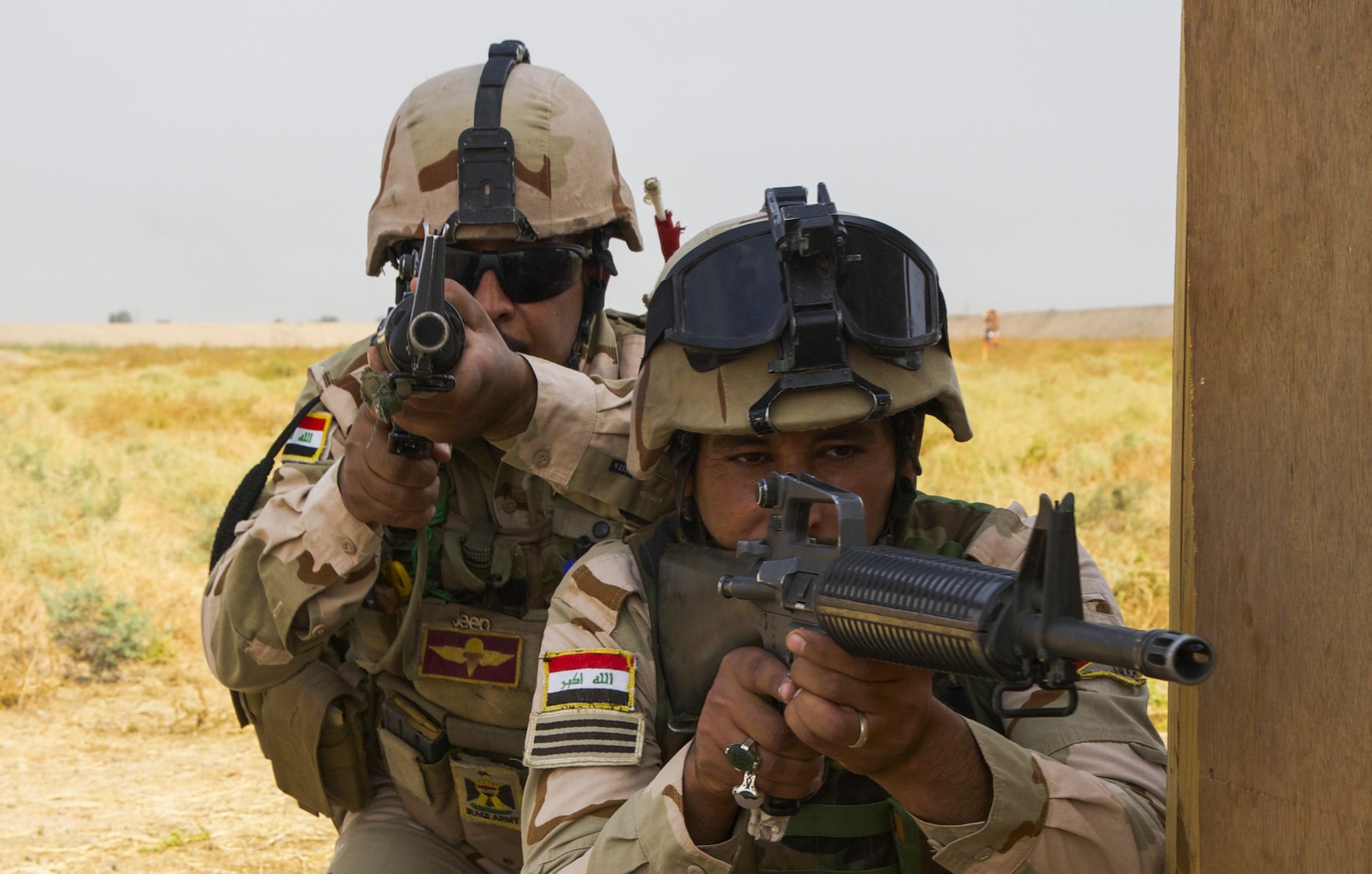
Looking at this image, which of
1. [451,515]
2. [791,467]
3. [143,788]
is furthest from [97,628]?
[791,467]

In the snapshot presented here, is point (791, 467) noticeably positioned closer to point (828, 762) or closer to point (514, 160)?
point (828, 762)

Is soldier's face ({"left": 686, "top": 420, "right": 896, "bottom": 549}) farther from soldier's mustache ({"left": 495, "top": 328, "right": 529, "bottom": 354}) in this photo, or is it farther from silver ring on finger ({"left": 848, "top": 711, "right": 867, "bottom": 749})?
soldier's mustache ({"left": 495, "top": 328, "right": 529, "bottom": 354})

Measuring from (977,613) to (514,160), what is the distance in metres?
2.48

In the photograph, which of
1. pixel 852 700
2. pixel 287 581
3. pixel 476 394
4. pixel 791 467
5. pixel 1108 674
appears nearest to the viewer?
pixel 852 700

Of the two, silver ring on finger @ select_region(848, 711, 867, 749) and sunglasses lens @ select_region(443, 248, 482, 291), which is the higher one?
sunglasses lens @ select_region(443, 248, 482, 291)

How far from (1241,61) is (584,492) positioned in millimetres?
1839

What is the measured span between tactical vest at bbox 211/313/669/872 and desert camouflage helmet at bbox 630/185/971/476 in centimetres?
68

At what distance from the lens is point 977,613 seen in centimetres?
147

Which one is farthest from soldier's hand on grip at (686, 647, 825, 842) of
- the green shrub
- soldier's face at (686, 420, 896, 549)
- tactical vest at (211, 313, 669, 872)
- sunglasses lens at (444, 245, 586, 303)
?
the green shrub

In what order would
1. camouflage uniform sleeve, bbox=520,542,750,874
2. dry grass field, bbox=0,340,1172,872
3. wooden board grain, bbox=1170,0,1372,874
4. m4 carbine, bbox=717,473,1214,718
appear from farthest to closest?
dry grass field, bbox=0,340,1172,872, camouflage uniform sleeve, bbox=520,542,750,874, wooden board grain, bbox=1170,0,1372,874, m4 carbine, bbox=717,473,1214,718

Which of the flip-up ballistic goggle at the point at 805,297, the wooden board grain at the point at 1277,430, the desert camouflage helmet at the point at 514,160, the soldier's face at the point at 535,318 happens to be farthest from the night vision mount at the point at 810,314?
the desert camouflage helmet at the point at 514,160

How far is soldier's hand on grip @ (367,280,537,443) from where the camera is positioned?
262cm

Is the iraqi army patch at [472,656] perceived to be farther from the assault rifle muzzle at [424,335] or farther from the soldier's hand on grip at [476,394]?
the assault rifle muzzle at [424,335]

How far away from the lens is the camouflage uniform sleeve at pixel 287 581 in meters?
3.09
